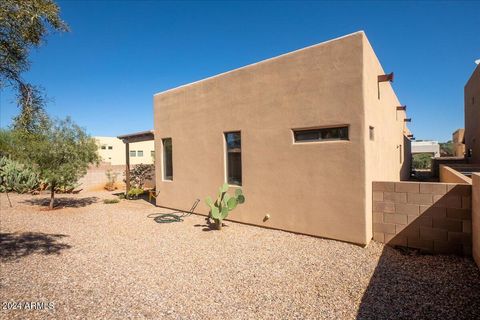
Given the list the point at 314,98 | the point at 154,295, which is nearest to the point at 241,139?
the point at 314,98

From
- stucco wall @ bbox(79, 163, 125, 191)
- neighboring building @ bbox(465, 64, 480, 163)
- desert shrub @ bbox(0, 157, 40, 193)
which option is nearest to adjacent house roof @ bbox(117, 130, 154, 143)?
desert shrub @ bbox(0, 157, 40, 193)

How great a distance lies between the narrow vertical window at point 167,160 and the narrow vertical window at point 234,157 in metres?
3.43

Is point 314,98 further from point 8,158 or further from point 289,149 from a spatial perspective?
point 8,158

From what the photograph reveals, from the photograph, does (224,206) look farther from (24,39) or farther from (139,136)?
(139,136)

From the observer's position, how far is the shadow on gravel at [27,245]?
218 inches

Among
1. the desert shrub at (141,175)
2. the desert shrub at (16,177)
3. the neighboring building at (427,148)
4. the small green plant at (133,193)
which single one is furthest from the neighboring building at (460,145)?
the desert shrub at (16,177)

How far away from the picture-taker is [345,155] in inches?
233

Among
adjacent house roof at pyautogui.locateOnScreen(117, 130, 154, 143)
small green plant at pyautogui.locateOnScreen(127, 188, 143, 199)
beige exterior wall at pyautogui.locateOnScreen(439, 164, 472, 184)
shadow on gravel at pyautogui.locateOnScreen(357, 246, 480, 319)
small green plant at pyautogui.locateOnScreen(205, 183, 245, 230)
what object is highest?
adjacent house roof at pyautogui.locateOnScreen(117, 130, 154, 143)

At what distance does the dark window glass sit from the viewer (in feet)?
19.9

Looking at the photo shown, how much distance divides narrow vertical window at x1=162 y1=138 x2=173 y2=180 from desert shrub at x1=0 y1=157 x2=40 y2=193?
933cm

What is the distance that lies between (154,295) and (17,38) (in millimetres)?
4771

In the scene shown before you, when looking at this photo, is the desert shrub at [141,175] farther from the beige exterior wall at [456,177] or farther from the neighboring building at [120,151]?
the neighboring building at [120,151]

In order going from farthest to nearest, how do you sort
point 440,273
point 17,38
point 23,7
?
point 440,273 < point 17,38 < point 23,7

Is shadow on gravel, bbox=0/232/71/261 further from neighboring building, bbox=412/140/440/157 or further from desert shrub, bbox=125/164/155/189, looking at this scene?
neighboring building, bbox=412/140/440/157
